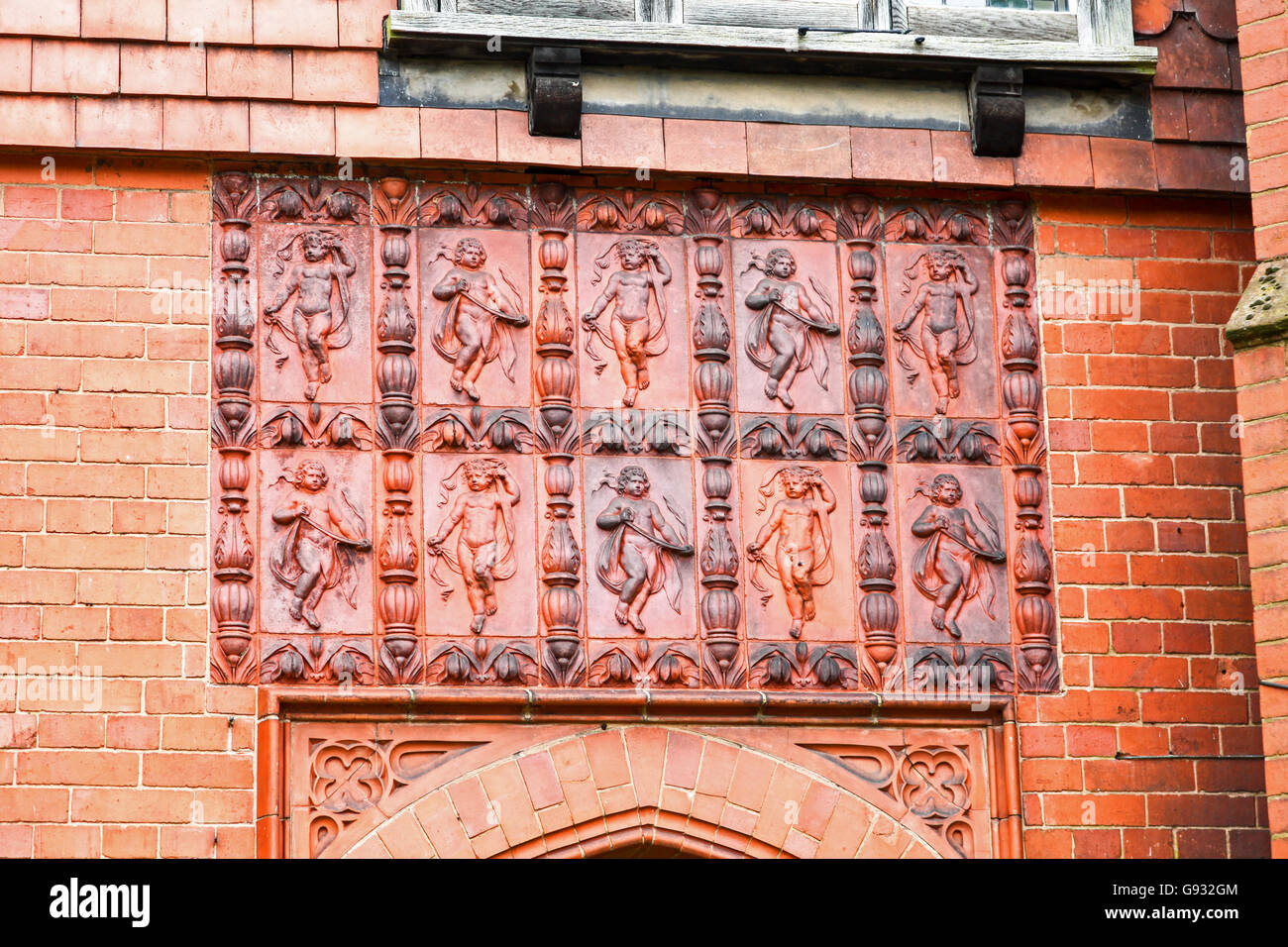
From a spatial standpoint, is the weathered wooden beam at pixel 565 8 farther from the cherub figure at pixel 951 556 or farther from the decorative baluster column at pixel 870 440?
the cherub figure at pixel 951 556

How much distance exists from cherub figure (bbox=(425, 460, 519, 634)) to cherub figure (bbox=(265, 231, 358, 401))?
0.82 metres

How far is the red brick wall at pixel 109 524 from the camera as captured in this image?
11.2m

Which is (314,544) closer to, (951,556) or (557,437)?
(557,437)

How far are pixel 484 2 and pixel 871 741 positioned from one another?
4044 mm

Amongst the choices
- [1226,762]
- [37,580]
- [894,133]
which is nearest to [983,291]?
[894,133]

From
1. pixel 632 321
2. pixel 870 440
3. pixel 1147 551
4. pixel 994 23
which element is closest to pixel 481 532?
pixel 632 321

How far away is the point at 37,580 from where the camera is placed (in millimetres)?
11430

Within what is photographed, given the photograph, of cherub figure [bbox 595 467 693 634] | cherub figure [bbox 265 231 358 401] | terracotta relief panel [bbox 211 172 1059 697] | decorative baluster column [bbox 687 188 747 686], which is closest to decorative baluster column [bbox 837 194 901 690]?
terracotta relief panel [bbox 211 172 1059 697]

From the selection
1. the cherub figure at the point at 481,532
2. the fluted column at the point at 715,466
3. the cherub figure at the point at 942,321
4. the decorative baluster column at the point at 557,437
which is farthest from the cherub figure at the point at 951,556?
the cherub figure at the point at 481,532

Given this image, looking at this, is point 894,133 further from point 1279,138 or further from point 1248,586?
point 1248,586

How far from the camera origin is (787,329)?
1235 centimetres

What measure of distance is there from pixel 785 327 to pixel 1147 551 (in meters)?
2.07

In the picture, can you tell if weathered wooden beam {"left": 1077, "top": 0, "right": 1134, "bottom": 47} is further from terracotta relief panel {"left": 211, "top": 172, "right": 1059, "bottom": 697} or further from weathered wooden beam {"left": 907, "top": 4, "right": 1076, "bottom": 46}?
terracotta relief panel {"left": 211, "top": 172, "right": 1059, "bottom": 697}

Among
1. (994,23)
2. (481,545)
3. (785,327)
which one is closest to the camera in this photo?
(481,545)
